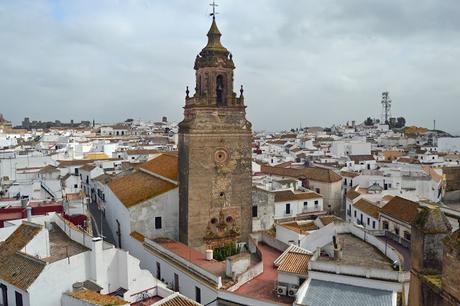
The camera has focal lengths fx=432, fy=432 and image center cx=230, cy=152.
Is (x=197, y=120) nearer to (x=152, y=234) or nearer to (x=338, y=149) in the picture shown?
(x=152, y=234)

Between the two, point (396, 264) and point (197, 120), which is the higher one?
point (197, 120)

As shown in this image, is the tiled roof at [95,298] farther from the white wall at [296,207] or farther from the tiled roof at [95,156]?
the tiled roof at [95,156]

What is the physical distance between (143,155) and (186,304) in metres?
42.6

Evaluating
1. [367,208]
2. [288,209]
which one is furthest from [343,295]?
[288,209]

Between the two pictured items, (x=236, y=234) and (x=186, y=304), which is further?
(x=236, y=234)

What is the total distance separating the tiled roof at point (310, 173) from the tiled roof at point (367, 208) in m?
8.34

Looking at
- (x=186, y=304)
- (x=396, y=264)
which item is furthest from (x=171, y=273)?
(x=396, y=264)

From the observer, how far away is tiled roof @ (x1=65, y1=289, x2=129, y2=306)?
560 inches

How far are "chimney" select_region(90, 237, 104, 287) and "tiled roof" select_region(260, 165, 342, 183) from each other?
31.3 metres

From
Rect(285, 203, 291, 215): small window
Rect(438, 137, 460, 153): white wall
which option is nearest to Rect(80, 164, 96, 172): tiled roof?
Rect(285, 203, 291, 215): small window

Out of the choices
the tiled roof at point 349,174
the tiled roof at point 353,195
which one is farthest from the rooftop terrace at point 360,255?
the tiled roof at point 349,174

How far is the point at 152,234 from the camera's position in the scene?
26688 mm

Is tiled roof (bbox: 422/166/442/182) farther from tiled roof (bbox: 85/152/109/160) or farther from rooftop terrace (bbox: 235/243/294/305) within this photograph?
tiled roof (bbox: 85/152/109/160)

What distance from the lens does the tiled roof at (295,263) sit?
1836 cm
